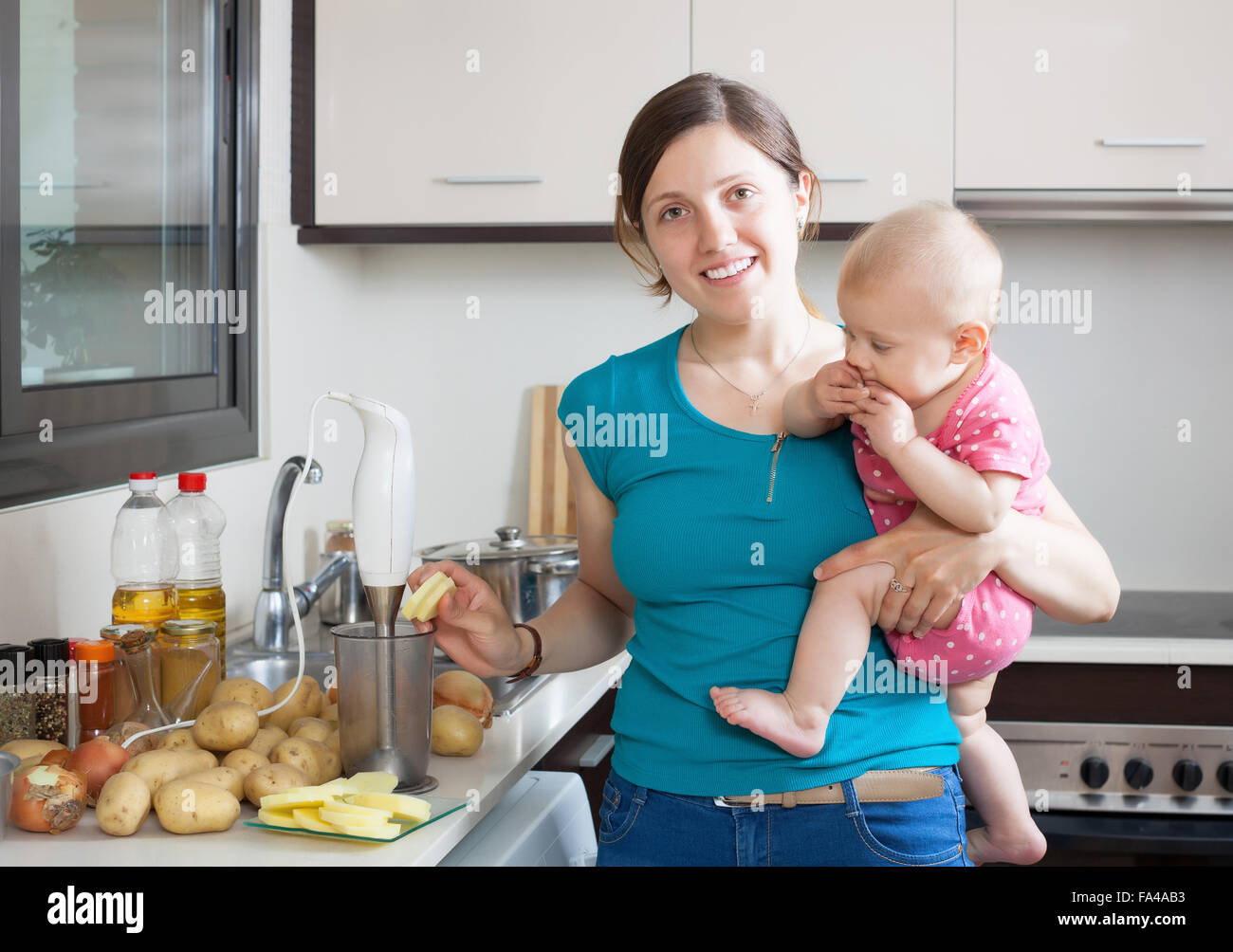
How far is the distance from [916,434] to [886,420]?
0.14 ft

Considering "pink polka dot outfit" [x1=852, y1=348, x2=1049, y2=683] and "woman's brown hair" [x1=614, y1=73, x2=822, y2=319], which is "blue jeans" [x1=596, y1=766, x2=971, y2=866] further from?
"woman's brown hair" [x1=614, y1=73, x2=822, y2=319]

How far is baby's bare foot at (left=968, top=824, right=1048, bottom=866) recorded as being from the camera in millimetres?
1410

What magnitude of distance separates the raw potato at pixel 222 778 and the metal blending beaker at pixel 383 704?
0.10 meters

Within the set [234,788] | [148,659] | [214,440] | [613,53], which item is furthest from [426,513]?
[234,788]

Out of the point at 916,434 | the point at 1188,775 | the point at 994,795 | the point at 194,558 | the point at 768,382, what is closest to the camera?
the point at 916,434

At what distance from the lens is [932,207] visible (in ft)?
3.94

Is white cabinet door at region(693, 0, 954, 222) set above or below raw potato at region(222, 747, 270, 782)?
above

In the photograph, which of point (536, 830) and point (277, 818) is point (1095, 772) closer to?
point (536, 830)

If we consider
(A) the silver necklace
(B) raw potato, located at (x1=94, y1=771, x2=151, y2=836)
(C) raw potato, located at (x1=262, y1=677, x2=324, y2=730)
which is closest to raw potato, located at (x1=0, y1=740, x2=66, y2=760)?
(B) raw potato, located at (x1=94, y1=771, x2=151, y2=836)

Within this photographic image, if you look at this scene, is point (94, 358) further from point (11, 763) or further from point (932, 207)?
point (932, 207)

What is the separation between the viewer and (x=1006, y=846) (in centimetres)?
141

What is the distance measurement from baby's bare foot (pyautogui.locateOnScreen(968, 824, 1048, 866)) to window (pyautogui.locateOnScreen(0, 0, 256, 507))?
47.5 inches

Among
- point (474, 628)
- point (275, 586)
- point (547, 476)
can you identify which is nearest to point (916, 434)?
point (474, 628)
